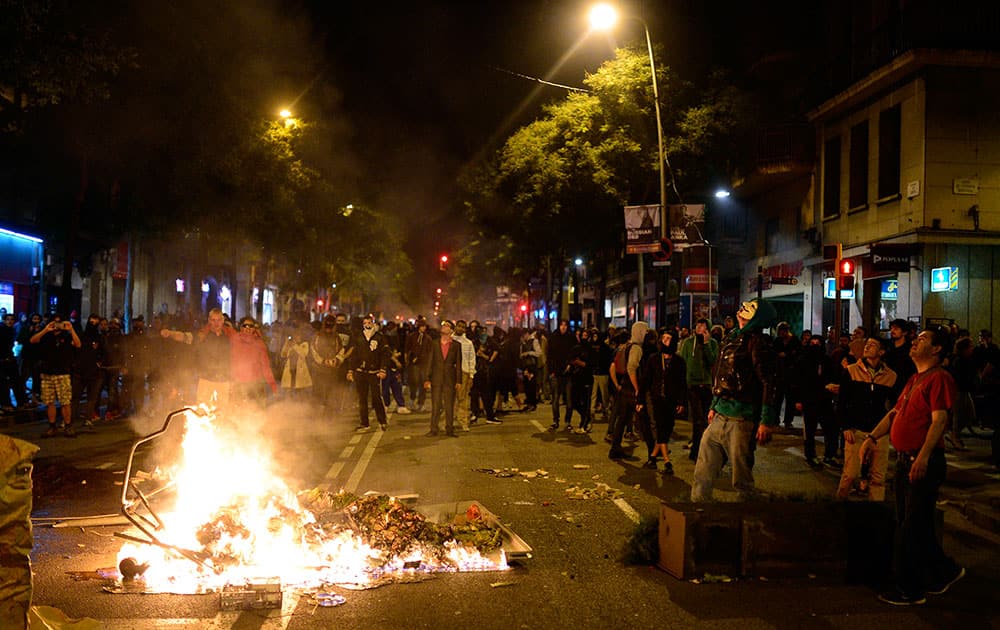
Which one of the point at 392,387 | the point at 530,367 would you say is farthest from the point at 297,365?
the point at 530,367

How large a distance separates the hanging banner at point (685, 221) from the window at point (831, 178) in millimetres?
5034

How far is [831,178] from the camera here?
2431 cm

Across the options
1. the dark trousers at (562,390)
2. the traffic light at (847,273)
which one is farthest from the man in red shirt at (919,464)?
the traffic light at (847,273)

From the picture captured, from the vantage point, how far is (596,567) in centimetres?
631

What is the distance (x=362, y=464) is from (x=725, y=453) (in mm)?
5147

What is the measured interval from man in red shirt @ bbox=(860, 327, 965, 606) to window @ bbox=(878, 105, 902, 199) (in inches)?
640

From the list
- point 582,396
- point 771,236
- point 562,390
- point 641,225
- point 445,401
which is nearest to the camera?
point 445,401

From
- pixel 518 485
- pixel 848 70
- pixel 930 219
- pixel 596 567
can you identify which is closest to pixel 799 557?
pixel 596 567

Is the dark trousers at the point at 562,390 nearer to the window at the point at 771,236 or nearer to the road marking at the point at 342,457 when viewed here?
the road marking at the point at 342,457

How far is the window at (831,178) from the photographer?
79.0 feet

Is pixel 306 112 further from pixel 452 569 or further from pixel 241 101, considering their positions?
pixel 452 569

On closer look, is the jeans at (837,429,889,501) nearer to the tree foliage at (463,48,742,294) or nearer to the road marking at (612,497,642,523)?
the road marking at (612,497,642,523)

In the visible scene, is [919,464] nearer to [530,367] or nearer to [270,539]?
[270,539]

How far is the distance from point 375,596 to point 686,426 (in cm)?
1162
